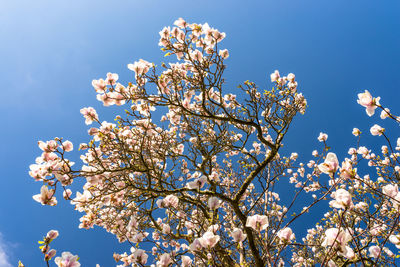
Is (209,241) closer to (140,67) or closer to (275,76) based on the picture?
(140,67)

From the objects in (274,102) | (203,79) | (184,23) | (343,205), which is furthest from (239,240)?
(184,23)

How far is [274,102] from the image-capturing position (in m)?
5.14

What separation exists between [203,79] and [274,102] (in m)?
1.94

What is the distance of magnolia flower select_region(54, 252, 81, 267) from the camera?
86.8 inches

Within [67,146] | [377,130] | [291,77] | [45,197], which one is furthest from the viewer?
[291,77]

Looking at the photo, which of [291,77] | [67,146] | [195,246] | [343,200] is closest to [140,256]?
[195,246]

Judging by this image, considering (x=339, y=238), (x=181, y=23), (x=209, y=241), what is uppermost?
Result: (x=181, y=23)

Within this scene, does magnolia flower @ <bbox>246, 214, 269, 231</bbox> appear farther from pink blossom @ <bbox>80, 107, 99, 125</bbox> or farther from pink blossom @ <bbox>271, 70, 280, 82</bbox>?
pink blossom @ <bbox>271, 70, 280, 82</bbox>

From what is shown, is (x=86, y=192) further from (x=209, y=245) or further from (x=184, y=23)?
(x=184, y=23)

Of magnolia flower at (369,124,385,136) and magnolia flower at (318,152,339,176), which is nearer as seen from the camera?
magnolia flower at (318,152,339,176)

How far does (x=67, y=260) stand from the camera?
2213 millimetres

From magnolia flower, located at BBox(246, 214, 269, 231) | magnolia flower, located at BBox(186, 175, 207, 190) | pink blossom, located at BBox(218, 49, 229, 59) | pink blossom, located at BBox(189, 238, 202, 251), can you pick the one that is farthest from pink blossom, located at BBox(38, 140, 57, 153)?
pink blossom, located at BBox(218, 49, 229, 59)

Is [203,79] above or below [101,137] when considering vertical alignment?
above

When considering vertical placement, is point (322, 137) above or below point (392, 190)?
above
